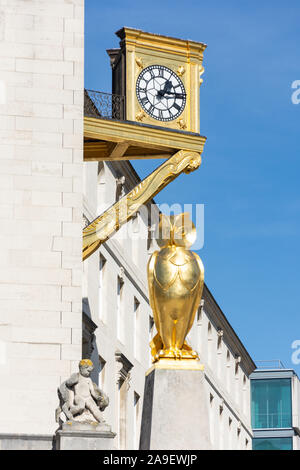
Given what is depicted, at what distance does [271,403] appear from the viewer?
117 meters

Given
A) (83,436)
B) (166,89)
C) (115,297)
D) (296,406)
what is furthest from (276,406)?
(83,436)

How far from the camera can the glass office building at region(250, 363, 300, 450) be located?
116 metres

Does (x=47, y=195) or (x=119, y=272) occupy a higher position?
(x=119, y=272)

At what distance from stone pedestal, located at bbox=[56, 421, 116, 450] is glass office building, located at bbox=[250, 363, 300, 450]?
88.6 m

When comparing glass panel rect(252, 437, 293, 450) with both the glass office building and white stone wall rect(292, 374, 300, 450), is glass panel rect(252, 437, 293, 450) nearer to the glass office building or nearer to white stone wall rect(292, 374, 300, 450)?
the glass office building

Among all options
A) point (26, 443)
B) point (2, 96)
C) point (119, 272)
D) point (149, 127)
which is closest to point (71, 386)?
point (26, 443)

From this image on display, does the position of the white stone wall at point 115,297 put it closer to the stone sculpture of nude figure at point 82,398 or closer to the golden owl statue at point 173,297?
the golden owl statue at point 173,297

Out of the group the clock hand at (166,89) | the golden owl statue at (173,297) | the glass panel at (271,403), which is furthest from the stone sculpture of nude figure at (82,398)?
the glass panel at (271,403)

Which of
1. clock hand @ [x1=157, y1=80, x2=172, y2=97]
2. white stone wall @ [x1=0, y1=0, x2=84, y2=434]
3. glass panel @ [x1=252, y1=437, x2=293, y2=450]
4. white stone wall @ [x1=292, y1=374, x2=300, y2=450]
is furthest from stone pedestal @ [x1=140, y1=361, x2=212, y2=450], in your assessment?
white stone wall @ [x1=292, y1=374, x2=300, y2=450]

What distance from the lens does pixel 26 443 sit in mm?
28828

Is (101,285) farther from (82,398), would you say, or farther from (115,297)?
(82,398)

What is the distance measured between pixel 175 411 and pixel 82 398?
1971 millimetres

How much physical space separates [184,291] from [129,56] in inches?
368
